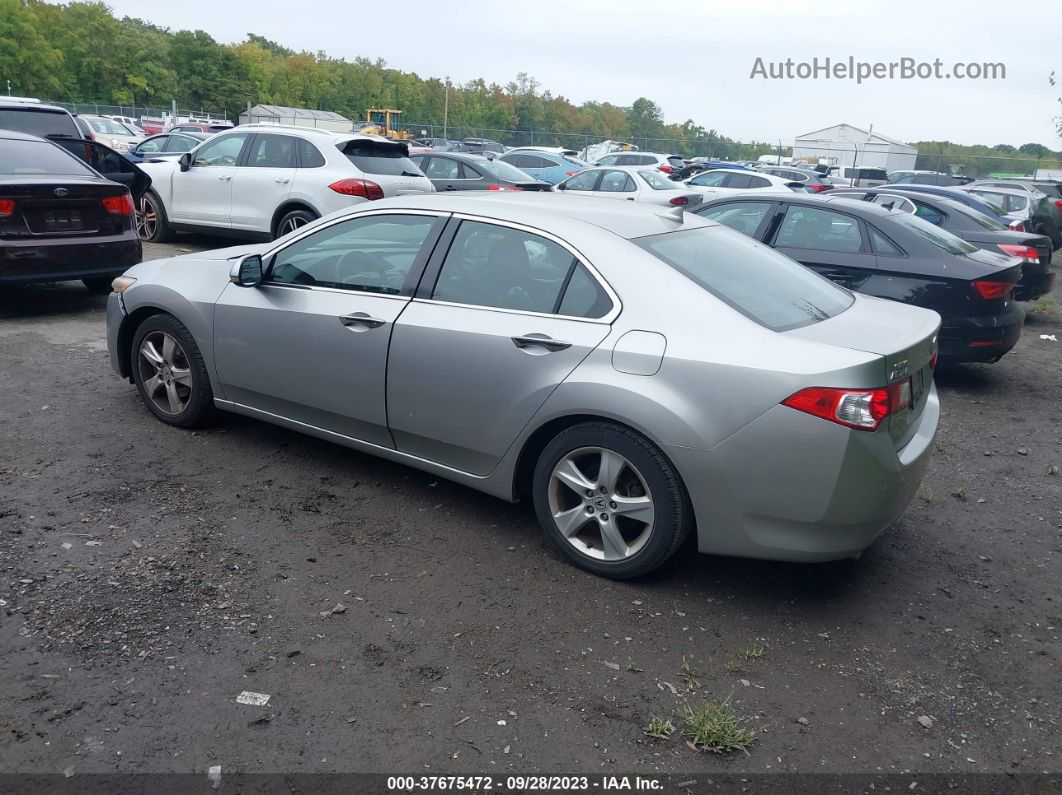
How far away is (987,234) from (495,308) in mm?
8712

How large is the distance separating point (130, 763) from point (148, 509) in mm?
1884

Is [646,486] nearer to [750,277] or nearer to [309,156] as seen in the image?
[750,277]

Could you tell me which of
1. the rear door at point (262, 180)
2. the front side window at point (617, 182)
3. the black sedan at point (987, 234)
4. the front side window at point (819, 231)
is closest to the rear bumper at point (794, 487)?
the front side window at point (819, 231)

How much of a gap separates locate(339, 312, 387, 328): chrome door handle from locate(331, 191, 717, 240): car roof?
64 cm

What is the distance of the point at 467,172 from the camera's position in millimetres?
15266

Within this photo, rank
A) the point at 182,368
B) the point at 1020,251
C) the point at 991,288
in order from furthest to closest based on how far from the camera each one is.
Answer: the point at 1020,251, the point at 991,288, the point at 182,368

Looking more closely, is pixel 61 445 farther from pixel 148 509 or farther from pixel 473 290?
pixel 473 290

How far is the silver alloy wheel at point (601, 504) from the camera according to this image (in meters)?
3.73

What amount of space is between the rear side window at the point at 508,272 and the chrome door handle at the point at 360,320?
33 centimetres

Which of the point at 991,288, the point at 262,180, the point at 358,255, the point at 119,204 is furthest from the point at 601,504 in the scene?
the point at 262,180

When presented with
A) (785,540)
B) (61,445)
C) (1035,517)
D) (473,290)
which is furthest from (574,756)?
(61,445)

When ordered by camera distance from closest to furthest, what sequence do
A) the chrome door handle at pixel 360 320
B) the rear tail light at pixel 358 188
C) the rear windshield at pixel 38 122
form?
the chrome door handle at pixel 360 320
the rear windshield at pixel 38 122
the rear tail light at pixel 358 188

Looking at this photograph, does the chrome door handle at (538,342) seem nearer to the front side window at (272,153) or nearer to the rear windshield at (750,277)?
the rear windshield at (750,277)

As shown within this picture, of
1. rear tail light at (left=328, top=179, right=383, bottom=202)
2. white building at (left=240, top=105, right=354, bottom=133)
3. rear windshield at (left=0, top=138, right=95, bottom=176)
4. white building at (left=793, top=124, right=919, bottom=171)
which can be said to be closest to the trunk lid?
rear windshield at (left=0, top=138, right=95, bottom=176)
